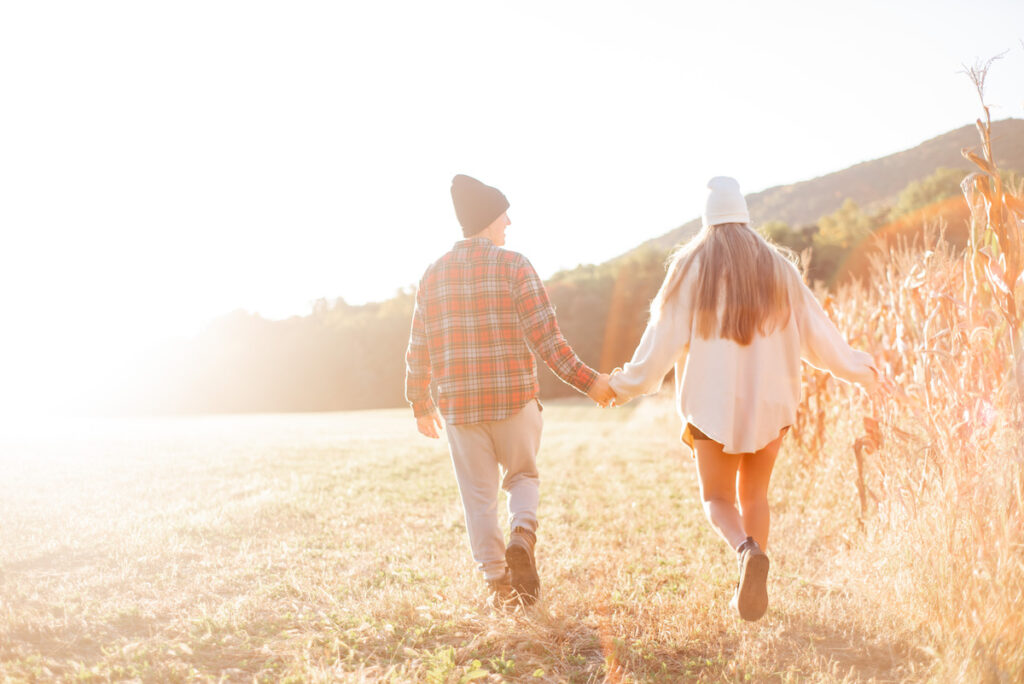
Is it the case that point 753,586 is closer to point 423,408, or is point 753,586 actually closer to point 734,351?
point 734,351

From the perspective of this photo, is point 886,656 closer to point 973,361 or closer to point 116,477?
point 973,361

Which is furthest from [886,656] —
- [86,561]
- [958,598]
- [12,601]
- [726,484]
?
[86,561]

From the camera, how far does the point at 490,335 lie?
12.9 ft

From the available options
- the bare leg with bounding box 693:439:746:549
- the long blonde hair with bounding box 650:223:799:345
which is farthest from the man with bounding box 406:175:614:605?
the long blonde hair with bounding box 650:223:799:345

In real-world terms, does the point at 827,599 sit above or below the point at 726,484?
below

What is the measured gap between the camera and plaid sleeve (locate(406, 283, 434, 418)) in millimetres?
4219

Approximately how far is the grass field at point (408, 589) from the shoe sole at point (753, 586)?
0.27 metres

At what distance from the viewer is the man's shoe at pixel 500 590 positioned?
3.85 m

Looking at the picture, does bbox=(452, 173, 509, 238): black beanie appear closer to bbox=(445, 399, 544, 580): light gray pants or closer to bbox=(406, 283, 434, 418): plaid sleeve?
bbox=(406, 283, 434, 418): plaid sleeve

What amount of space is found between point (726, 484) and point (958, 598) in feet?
3.30

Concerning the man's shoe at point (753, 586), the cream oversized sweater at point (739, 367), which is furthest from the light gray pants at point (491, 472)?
the man's shoe at point (753, 586)

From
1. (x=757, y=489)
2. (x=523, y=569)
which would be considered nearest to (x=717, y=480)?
(x=757, y=489)

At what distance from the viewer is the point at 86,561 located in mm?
5484

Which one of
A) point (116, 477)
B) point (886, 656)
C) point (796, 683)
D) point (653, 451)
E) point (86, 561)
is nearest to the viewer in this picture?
point (796, 683)
